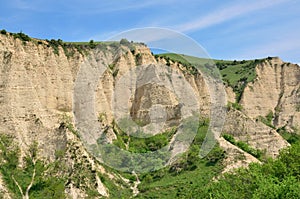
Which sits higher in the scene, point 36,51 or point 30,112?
point 36,51

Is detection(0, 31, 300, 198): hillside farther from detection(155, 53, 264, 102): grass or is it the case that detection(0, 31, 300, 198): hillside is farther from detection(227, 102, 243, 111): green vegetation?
detection(155, 53, 264, 102): grass

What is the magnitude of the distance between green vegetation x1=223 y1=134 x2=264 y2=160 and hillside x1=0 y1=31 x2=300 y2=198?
14 centimetres

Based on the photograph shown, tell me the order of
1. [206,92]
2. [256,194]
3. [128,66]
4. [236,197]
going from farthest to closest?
[206,92] → [128,66] → [236,197] → [256,194]

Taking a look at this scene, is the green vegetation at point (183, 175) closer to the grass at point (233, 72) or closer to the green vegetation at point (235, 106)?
the green vegetation at point (235, 106)

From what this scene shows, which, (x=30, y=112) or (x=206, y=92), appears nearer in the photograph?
(x=30, y=112)

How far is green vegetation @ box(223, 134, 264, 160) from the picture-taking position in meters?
50.5

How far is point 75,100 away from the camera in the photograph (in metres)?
50.8

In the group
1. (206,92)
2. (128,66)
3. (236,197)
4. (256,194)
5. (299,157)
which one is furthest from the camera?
(206,92)

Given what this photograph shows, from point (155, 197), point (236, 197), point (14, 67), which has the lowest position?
point (155, 197)

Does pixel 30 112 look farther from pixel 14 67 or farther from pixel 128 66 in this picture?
pixel 128 66

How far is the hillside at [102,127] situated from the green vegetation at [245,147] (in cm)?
14

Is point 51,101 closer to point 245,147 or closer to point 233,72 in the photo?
point 245,147

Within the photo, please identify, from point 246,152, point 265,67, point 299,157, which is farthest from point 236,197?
point 265,67

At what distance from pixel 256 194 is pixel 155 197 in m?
16.4
